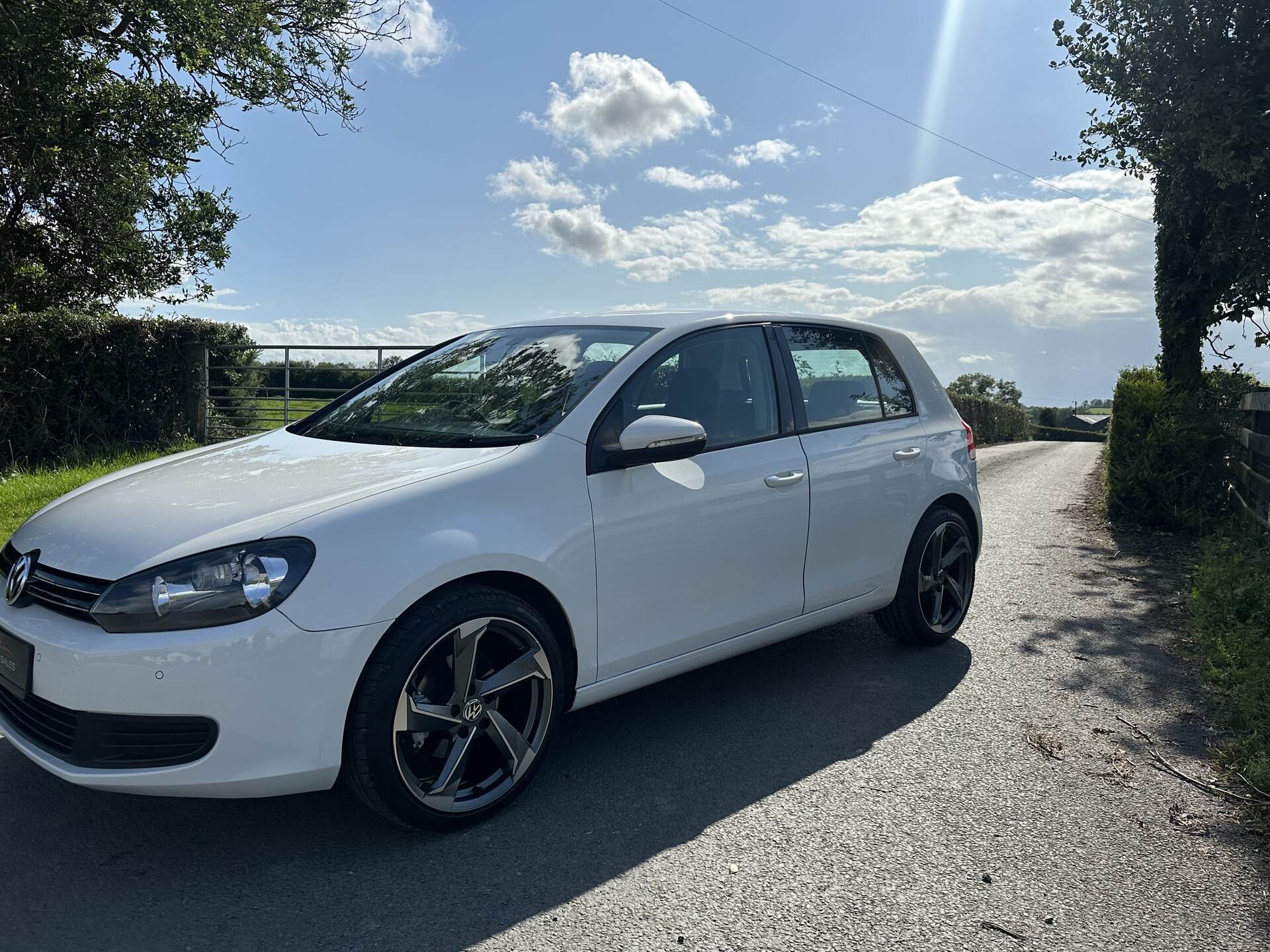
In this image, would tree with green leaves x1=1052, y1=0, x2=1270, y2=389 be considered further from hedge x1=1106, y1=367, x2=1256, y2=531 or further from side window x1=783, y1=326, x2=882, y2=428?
side window x1=783, y1=326, x2=882, y2=428

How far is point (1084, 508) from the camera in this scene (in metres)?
11.9

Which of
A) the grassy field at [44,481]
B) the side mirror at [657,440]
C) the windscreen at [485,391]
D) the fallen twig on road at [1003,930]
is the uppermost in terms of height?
the windscreen at [485,391]

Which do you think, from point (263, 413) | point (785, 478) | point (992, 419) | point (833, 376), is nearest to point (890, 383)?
point (833, 376)

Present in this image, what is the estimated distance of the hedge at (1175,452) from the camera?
31.4 feet

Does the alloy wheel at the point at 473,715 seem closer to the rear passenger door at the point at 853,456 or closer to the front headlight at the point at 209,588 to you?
the front headlight at the point at 209,588

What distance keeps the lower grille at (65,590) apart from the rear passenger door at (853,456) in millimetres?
2783

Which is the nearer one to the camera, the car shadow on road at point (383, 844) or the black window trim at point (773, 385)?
the car shadow on road at point (383, 844)

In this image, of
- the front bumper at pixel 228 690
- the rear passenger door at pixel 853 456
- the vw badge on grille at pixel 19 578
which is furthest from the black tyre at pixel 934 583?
the vw badge on grille at pixel 19 578

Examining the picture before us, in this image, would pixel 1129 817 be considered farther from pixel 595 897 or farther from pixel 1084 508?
pixel 1084 508

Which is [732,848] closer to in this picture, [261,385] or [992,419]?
[261,385]

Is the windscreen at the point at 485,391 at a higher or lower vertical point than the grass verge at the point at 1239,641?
higher

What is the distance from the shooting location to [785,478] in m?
4.12

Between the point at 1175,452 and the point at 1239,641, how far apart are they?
207 inches

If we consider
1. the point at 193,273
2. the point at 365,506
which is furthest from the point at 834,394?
the point at 193,273
